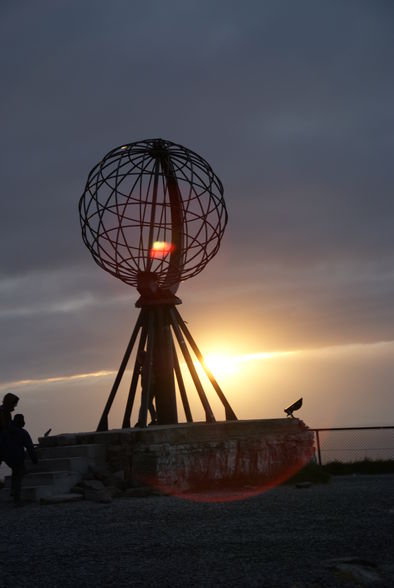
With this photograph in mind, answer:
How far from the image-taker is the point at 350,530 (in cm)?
728

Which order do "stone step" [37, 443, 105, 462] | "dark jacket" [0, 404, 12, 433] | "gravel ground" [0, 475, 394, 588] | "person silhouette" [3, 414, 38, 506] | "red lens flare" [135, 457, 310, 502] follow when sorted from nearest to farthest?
"gravel ground" [0, 475, 394, 588] < "person silhouette" [3, 414, 38, 506] < "red lens flare" [135, 457, 310, 502] < "dark jacket" [0, 404, 12, 433] < "stone step" [37, 443, 105, 462]

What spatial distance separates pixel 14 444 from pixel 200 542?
4.65m

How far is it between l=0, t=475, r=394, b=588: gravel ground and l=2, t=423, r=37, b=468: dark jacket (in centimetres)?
80

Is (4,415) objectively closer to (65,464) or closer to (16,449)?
A: (16,449)

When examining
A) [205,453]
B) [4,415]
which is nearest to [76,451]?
[4,415]

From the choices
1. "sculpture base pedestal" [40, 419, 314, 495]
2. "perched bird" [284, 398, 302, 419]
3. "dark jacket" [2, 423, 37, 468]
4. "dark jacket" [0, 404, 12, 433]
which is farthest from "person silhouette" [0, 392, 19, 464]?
"perched bird" [284, 398, 302, 419]

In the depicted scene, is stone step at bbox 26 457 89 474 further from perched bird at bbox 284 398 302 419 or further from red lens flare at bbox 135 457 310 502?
perched bird at bbox 284 398 302 419

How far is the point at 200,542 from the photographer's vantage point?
6828mm

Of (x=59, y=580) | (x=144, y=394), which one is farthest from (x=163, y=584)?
(x=144, y=394)

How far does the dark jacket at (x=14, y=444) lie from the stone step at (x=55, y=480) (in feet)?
2.70

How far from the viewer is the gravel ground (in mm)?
5438

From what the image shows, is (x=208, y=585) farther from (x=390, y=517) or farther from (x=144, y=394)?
(x=144, y=394)

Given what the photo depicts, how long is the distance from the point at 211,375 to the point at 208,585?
1037 centimetres

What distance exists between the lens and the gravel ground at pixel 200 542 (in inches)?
214
